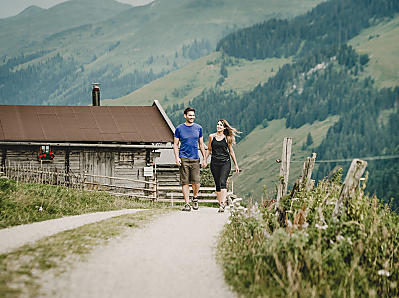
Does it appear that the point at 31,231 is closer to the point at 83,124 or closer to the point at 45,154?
the point at 45,154

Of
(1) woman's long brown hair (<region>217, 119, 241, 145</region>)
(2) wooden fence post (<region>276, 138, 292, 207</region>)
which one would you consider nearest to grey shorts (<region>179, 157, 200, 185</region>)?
(1) woman's long brown hair (<region>217, 119, 241, 145</region>)

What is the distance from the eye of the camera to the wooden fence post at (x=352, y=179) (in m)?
7.69

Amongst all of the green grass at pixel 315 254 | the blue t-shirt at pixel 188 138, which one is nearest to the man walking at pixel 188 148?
the blue t-shirt at pixel 188 138

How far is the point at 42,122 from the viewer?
3025 cm

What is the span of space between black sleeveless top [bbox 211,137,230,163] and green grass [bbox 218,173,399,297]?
399cm

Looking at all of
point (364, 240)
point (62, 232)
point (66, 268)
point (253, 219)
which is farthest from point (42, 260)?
point (364, 240)

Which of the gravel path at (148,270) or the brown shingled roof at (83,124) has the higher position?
the brown shingled roof at (83,124)

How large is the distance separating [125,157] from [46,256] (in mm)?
22555

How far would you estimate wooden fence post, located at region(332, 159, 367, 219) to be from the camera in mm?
7688

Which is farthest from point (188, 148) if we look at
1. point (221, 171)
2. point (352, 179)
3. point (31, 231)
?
point (352, 179)

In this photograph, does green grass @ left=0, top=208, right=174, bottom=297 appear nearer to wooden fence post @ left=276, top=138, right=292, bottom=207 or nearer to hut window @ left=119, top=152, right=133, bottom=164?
wooden fence post @ left=276, top=138, right=292, bottom=207

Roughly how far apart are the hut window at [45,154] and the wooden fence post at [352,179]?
2308 cm

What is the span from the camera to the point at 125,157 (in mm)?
29719

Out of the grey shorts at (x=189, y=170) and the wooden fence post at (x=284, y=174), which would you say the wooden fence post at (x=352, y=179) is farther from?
the grey shorts at (x=189, y=170)
